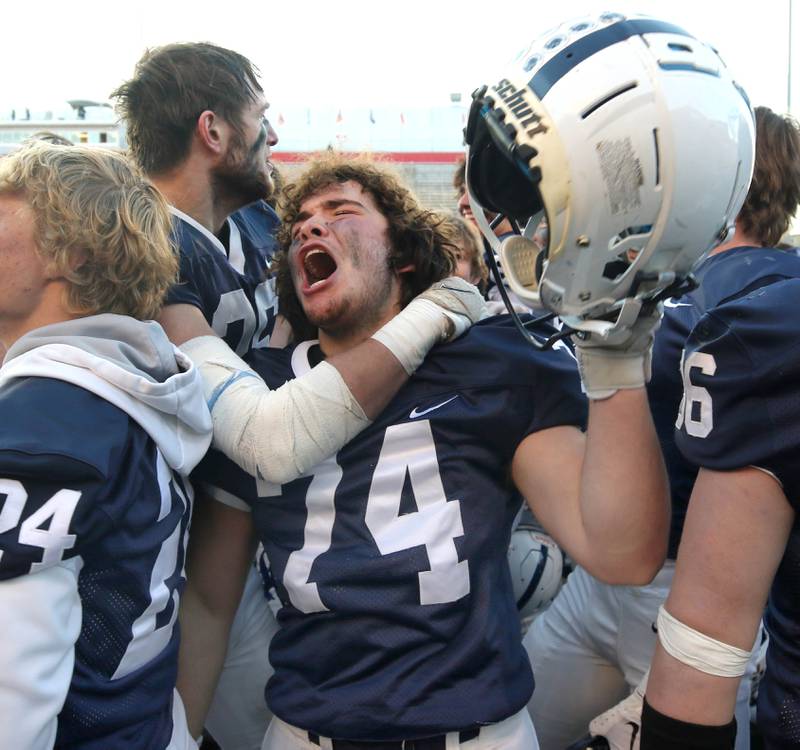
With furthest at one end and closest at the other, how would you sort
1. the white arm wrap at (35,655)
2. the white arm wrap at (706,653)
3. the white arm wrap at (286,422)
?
the white arm wrap at (286,422), the white arm wrap at (706,653), the white arm wrap at (35,655)

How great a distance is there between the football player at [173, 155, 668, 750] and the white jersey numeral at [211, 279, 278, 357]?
423mm

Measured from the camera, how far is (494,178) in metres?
1.32

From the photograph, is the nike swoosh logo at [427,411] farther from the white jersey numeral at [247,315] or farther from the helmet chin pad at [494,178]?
the white jersey numeral at [247,315]

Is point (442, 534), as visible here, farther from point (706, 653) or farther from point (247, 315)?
point (247, 315)

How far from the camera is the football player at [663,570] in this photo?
1.63 m

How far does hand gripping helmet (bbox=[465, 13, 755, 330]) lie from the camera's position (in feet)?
3.46

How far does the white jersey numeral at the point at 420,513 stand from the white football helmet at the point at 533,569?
68cm

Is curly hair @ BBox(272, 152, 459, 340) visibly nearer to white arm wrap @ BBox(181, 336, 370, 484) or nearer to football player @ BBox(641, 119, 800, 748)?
white arm wrap @ BBox(181, 336, 370, 484)

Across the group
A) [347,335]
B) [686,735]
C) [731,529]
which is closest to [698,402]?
[731,529]

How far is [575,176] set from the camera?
3.54 ft

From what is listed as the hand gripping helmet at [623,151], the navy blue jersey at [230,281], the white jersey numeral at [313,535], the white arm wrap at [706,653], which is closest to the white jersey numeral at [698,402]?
the hand gripping helmet at [623,151]

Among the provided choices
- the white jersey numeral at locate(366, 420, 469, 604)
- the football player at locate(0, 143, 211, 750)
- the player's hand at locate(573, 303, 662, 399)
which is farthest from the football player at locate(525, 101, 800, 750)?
the football player at locate(0, 143, 211, 750)

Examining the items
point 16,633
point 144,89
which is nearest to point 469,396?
point 16,633

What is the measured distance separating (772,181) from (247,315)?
1411mm
